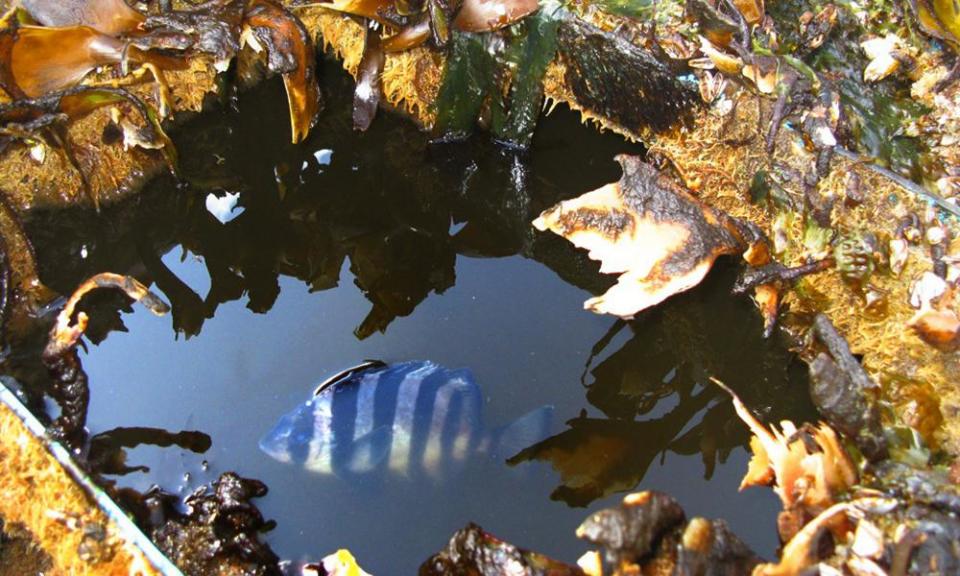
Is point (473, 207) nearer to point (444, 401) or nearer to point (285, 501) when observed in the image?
Answer: point (444, 401)

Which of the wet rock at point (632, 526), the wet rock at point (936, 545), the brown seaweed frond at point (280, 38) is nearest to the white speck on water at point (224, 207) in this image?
the brown seaweed frond at point (280, 38)

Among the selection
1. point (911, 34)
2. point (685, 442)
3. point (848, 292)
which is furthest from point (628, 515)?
point (911, 34)

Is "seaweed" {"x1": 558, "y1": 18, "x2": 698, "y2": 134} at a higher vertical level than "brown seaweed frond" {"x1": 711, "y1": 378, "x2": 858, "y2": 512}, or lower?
higher

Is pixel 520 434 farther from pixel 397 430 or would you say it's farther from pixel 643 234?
pixel 643 234

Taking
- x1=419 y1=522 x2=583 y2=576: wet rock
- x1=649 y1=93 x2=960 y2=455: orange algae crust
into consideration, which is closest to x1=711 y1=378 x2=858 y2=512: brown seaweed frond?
x1=649 y1=93 x2=960 y2=455: orange algae crust

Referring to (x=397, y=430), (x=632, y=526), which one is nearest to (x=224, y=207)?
(x=397, y=430)

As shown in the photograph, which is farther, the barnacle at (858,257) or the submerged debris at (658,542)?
the barnacle at (858,257)

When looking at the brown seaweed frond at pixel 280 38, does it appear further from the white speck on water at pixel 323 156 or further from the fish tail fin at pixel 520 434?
the fish tail fin at pixel 520 434

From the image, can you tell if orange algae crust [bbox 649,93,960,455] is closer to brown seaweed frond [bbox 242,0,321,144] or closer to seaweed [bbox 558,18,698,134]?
seaweed [bbox 558,18,698,134]
